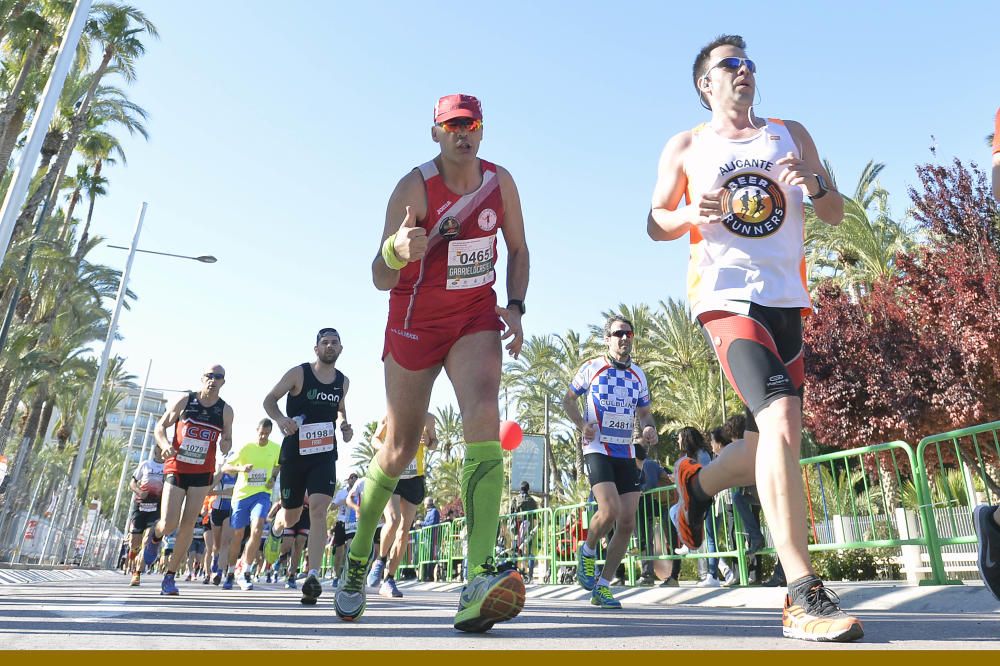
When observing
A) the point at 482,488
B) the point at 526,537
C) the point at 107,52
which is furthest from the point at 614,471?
the point at 107,52

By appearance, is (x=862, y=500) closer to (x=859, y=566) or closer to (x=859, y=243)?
(x=859, y=566)

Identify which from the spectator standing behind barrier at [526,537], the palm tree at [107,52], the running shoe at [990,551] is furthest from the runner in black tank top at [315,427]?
the palm tree at [107,52]

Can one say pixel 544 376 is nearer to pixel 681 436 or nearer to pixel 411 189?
pixel 681 436

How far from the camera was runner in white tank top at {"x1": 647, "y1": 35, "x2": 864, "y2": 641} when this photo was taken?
10.1ft

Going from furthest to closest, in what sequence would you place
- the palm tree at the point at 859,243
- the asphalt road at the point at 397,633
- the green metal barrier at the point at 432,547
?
1. the palm tree at the point at 859,243
2. the green metal barrier at the point at 432,547
3. the asphalt road at the point at 397,633

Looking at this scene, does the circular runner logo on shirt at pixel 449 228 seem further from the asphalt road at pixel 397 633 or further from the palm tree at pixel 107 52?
the palm tree at pixel 107 52

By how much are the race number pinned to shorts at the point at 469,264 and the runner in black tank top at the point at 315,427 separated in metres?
3.98

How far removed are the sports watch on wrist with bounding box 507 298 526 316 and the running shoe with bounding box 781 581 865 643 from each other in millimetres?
1836

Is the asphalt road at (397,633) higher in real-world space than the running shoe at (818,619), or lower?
lower

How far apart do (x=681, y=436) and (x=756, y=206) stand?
5562mm

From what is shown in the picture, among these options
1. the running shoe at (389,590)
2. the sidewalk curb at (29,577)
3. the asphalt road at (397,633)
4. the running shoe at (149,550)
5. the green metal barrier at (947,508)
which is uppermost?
the green metal barrier at (947,508)

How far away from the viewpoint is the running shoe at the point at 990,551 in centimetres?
354

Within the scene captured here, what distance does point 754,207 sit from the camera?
3648 mm

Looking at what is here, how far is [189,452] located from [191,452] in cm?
2
